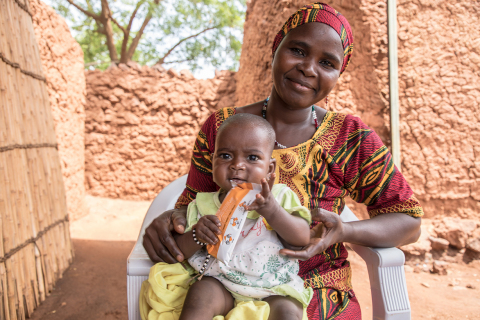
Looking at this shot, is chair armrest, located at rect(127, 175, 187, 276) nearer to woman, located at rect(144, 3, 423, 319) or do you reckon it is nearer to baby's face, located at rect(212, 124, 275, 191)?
woman, located at rect(144, 3, 423, 319)

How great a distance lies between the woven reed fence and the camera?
8.11 feet

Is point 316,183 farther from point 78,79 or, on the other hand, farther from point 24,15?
point 78,79

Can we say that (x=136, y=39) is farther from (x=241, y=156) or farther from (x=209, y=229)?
(x=209, y=229)

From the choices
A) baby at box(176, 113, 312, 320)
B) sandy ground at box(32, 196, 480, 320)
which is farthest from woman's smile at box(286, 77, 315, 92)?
sandy ground at box(32, 196, 480, 320)

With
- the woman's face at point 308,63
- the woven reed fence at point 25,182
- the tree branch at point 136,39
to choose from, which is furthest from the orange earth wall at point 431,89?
the tree branch at point 136,39

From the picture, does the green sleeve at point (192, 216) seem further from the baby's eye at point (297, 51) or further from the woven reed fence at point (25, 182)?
the woven reed fence at point (25, 182)

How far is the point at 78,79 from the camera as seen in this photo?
5.54m

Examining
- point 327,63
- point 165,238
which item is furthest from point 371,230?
point 165,238

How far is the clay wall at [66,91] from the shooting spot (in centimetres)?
466

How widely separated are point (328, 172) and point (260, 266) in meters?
0.49

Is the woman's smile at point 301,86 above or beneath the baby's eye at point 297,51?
beneath

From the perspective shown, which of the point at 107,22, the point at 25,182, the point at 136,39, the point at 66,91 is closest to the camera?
the point at 25,182

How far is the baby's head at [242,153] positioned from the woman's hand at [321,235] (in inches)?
9.7

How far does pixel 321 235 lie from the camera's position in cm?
128
